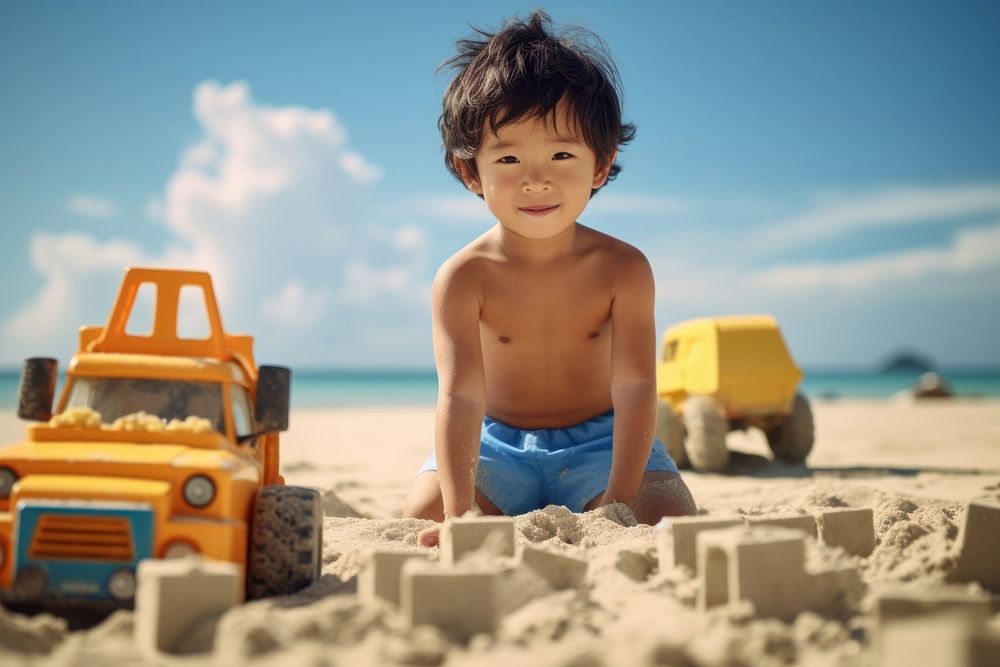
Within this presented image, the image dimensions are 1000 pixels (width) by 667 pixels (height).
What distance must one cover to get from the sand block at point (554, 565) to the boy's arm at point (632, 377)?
3.64ft

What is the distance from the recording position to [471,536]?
2041mm

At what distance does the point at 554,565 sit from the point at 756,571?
44 cm

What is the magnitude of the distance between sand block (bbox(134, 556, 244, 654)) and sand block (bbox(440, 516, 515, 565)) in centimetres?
50

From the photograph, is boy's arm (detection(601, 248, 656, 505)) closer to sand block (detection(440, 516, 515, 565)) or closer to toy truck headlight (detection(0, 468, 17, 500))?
sand block (detection(440, 516, 515, 565))

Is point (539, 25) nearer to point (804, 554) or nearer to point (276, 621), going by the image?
point (804, 554)

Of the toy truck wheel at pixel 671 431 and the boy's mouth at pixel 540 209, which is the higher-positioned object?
the boy's mouth at pixel 540 209

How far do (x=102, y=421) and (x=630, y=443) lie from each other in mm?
1665

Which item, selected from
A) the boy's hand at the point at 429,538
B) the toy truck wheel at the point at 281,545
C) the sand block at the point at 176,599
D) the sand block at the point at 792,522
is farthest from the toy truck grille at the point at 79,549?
the sand block at the point at 792,522

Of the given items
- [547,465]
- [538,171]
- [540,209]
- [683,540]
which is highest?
[538,171]

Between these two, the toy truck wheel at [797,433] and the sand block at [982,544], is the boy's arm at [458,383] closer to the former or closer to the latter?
the sand block at [982,544]

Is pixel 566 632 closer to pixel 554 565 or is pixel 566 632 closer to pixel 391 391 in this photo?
pixel 554 565

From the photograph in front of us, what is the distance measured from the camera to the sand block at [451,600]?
5.16 ft

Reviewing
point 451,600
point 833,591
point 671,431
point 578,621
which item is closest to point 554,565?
point 578,621

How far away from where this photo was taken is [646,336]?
3.33m
